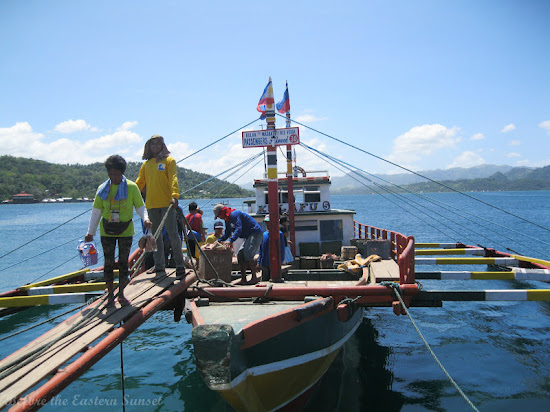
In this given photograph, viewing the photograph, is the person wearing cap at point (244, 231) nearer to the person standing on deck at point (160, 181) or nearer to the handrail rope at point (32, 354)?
the person standing on deck at point (160, 181)

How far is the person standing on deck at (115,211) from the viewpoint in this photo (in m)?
5.69

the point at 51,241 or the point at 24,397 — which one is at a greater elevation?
the point at 24,397

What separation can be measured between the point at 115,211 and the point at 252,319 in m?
2.43

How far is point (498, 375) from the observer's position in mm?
9680

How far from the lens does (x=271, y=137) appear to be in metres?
8.45

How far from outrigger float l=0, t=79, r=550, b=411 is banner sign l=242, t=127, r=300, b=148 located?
41mm

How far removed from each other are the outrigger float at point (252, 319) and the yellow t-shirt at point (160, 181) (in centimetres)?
119

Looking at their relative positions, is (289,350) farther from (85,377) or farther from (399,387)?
(85,377)

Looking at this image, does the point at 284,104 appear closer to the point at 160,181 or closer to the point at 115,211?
the point at 160,181

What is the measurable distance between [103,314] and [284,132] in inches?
189

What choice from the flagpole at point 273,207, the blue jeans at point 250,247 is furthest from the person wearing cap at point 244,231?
the flagpole at point 273,207

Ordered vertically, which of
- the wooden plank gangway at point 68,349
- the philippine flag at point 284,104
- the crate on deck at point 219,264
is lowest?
the wooden plank gangway at point 68,349

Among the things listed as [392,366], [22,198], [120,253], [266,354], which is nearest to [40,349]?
[120,253]

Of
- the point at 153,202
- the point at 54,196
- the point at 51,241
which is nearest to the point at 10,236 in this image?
the point at 51,241
